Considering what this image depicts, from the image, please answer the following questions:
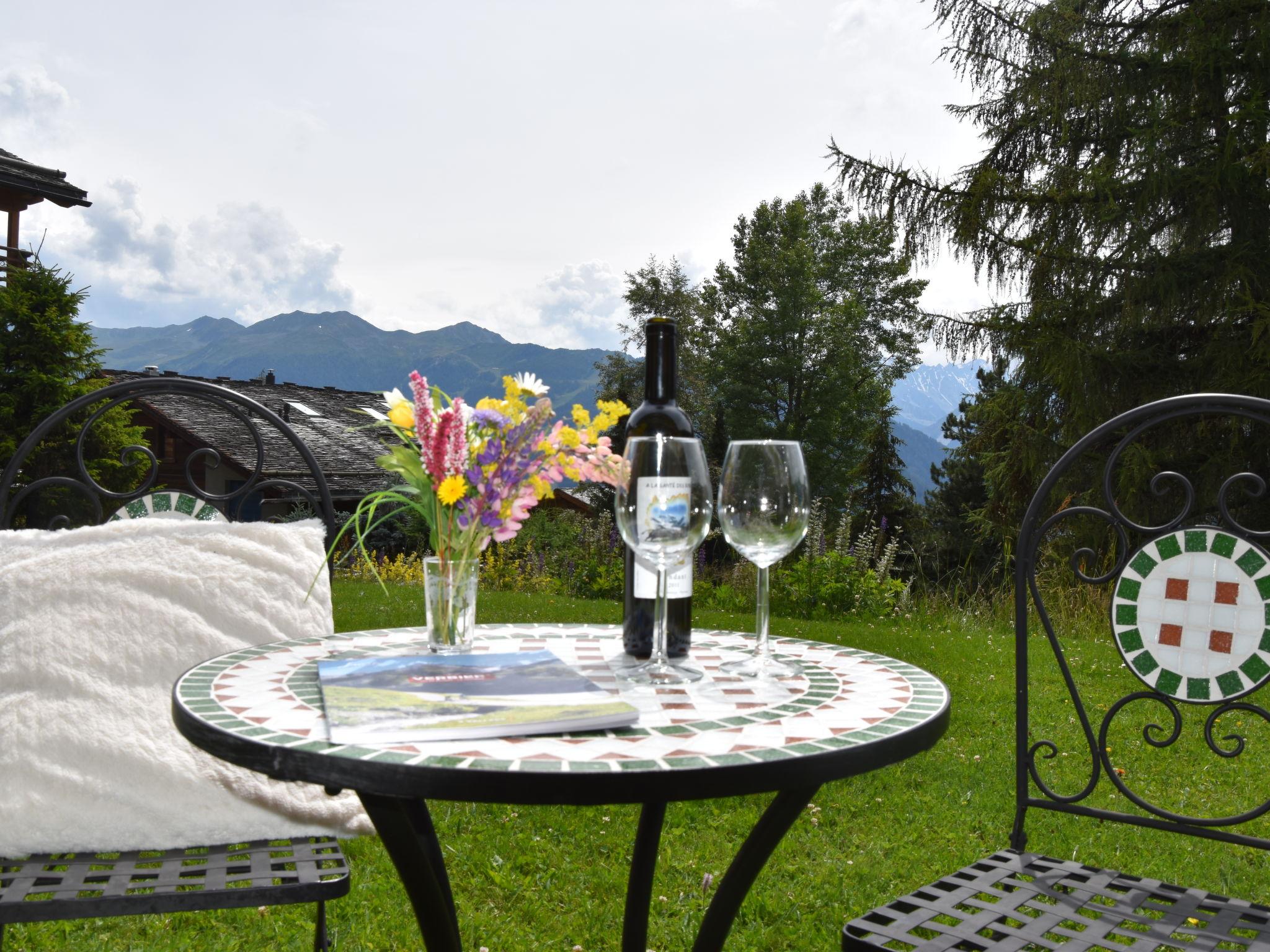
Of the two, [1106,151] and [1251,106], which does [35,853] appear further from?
[1106,151]

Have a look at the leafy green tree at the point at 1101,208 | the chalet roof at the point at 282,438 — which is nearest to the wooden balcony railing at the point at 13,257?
the chalet roof at the point at 282,438

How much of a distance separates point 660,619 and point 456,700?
12.9 inches

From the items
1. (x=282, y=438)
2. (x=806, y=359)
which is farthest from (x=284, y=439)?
(x=806, y=359)

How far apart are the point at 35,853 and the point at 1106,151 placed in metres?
11.4

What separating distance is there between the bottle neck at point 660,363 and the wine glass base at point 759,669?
1.29 ft

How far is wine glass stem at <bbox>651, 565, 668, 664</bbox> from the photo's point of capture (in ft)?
4.14

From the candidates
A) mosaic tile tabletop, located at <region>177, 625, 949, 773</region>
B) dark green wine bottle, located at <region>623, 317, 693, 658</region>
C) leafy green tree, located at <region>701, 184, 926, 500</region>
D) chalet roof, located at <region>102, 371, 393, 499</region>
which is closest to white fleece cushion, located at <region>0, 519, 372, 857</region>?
mosaic tile tabletop, located at <region>177, 625, 949, 773</region>

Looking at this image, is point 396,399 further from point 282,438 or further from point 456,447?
point 282,438

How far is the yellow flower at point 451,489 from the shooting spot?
125 cm

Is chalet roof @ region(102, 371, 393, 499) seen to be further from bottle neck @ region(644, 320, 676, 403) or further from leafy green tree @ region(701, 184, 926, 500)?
bottle neck @ region(644, 320, 676, 403)

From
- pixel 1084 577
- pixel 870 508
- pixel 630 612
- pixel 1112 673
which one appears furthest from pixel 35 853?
pixel 870 508

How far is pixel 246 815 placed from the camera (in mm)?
1699

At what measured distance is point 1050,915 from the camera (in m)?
1.29

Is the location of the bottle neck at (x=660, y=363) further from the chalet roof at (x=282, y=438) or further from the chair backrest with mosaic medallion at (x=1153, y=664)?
the chalet roof at (x=282, y=438)
